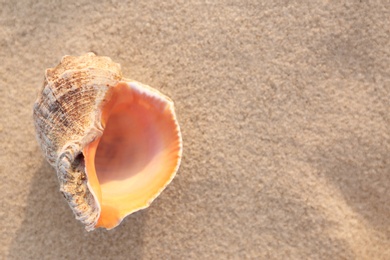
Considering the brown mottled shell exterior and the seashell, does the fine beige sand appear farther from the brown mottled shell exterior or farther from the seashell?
the brown mottled shell exterior

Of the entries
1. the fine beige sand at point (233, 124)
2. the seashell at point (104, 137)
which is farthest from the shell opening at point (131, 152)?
the fine beige sand at point (233, 124)

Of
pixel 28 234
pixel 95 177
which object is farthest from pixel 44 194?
pixel 95 177

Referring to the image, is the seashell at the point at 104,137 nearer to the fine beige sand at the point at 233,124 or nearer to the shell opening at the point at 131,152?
the shell opening at the point at 131,152

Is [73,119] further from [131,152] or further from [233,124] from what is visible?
[233,124]

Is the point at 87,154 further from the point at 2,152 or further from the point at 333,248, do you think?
the point at 333,248

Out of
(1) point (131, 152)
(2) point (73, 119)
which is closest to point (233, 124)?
(1) point (131, 152)

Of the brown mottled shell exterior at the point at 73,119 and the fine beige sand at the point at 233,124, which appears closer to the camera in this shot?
the brown mottled shell exterior at the point at 73,119
